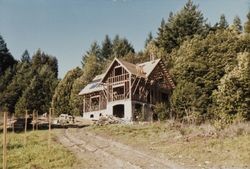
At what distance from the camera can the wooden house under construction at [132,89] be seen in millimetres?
48156

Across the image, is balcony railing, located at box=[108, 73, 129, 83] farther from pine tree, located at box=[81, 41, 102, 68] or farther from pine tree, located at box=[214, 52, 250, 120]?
pine tree, located at box=[81, 41, 102, 68]

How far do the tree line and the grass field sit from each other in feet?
24.4

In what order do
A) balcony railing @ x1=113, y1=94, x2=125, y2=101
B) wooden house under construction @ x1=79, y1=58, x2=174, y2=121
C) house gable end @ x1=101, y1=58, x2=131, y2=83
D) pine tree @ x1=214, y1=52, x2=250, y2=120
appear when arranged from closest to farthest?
pine tree @ x1=214, y1=52, x2=250, y2=120
wooden house under construction @ x1=79, y1=58, x2=174, y2=121
house gable end @ x1=101, y1=58, x2=131, y2=83
balcony railing @ x1=113, y1=94, x2=125, y2=101

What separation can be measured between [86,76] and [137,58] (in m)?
9.22

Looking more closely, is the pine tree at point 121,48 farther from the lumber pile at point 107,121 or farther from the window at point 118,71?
the lumber pile at point 107,121

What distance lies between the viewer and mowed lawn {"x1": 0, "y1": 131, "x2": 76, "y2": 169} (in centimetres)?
1841

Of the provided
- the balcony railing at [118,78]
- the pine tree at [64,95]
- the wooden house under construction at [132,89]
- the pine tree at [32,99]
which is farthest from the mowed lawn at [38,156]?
the pine tree at [32,99]

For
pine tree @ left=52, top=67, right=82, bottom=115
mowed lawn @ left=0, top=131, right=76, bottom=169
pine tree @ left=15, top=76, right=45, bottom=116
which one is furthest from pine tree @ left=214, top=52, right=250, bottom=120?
pine tree @ left=15, top=76, right=45, bottom=116

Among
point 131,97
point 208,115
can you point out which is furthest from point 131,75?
point 208,115

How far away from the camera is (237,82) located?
39156 mm

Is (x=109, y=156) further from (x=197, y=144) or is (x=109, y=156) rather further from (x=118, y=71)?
(x=118, y=71)

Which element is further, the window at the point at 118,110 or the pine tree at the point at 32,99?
the pine tree at the point at 32,99

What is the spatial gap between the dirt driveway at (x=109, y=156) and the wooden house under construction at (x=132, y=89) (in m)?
20.5

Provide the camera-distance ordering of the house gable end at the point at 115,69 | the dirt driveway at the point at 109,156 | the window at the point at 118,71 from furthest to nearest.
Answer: the window at the point at 118,71, the house gable end at the point at 115,69, the dirt driveway at the point at 109,156
